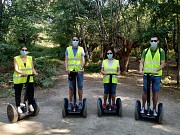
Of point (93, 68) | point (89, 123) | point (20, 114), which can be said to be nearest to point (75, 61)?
point (89, 123)

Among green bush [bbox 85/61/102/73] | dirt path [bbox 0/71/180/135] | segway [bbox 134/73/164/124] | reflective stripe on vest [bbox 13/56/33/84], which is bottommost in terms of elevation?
dirt path [bbox 0/71/180/135]

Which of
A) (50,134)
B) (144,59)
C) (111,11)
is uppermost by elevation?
(111,11)

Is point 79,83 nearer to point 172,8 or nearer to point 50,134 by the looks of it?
point 50,134

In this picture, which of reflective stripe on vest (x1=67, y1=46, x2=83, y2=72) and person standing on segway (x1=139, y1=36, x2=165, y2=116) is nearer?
person standing on segway (x1=139, y1=36, x2=165, y2=116)

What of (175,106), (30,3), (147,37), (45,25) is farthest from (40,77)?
(175,106)

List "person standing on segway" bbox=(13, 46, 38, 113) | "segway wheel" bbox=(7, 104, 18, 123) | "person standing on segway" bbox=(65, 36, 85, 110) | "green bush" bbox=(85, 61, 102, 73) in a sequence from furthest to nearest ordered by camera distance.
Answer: "green bush" bbox=(85, 61, 102, 73), "person standing on segway" bbox=(65, 36, 85, 110), "person standing on segway" bbox=(13, 46, 38, 113), "segway wheel" bbox=(7, 104, 18, 123)

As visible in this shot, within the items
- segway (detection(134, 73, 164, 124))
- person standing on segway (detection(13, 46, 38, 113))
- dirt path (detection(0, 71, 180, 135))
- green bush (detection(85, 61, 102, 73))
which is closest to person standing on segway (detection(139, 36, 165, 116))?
segway (detection(134, 73, 164, 124))

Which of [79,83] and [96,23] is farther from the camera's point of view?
[96,23]

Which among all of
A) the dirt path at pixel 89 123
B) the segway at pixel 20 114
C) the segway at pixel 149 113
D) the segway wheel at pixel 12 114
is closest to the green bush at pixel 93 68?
the dirt path at pixel 89 123

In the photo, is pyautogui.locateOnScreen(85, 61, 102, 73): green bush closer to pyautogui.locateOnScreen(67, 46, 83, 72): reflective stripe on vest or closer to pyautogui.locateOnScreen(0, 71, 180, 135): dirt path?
pyautogui.locateOnScreen(0, 71, 180, 135): dirt path

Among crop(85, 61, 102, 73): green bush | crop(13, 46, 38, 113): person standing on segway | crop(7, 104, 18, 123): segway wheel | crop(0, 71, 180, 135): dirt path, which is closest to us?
crop(0, 71, 180, 135): dirt path

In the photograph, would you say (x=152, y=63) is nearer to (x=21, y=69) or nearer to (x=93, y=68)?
(x=21, y=69)

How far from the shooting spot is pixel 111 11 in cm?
1413

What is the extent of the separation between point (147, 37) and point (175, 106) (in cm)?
323
